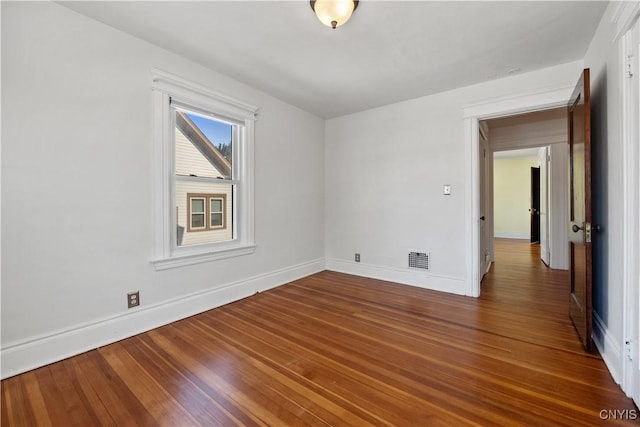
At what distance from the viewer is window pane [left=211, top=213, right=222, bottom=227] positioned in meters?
3.08

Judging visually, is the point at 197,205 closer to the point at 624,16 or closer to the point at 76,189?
the point at 76,189

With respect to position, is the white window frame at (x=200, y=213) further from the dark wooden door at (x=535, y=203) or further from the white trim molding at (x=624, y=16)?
the dark wooden door at (x=535, y=203)

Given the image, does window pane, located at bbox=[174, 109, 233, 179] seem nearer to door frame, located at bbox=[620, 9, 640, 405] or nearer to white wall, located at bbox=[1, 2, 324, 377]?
white wall, located at bbox=[1, 2, 324, 377]

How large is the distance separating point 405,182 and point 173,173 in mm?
2894

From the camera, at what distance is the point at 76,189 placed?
2045mm

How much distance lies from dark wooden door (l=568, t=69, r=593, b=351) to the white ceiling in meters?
0.59

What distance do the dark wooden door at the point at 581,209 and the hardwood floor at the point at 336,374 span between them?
0.78 ft

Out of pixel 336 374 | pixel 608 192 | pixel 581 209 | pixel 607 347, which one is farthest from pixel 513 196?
pixel 336 374

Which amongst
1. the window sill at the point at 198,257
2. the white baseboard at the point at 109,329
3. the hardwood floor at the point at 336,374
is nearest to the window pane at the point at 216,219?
the window sill at the point at 198,257

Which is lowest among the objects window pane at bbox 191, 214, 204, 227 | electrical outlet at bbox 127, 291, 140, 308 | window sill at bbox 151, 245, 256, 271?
electrical outlet at bbox 127, 291, 140, 308

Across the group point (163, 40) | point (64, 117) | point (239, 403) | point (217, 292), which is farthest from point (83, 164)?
point (239, 403)

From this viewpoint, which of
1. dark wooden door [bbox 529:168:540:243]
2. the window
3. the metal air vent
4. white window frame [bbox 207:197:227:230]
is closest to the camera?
the window

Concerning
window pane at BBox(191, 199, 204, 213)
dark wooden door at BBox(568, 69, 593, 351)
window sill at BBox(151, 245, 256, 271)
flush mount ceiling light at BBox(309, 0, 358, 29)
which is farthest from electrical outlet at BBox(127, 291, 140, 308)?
dark wooden door at BBox(568, 69, 593, 351)

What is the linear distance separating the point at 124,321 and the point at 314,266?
263 centimetres
